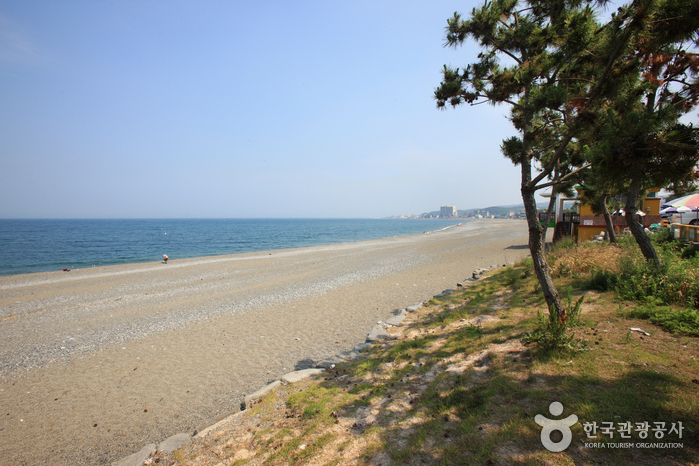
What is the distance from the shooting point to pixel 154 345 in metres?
7.78

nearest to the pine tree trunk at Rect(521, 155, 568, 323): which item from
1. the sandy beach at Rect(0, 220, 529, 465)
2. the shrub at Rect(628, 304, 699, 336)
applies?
the shrub at Rect(628, 304, 699, 336)

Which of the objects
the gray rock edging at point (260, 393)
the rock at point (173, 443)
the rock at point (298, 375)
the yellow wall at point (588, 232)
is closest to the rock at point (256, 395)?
the gray rock edging at point (260, 393)

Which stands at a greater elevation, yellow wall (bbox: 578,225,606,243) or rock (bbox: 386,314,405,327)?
yellow wall (bbox: 578,225,606,243)

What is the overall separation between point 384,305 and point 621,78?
26.7 feet

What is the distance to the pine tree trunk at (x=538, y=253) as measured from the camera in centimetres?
474

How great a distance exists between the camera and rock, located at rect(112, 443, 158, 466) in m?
3.65

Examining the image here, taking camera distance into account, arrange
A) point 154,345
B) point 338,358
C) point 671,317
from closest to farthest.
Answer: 1. point 671,317
2. point 338,358
3. point 154,345

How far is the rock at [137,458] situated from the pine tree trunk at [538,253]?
19.5 ft

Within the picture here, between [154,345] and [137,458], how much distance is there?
4761mm

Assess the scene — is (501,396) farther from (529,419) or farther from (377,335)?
(377,335)

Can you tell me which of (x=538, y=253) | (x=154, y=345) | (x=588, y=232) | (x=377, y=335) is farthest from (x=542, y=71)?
(x=588, y=232)

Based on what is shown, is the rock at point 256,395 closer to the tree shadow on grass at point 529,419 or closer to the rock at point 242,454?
the rock at point 242,454

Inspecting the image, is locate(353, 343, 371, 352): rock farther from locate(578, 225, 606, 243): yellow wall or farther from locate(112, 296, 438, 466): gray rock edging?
locate(578, 225, 606, 243): yellow wall

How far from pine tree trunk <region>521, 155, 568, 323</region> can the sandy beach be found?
4.31 meters
